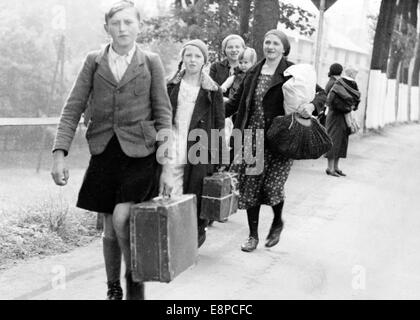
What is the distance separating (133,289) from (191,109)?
2.04m

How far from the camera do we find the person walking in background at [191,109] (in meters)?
5.68

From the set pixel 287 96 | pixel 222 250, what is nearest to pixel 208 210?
pixel 222 250

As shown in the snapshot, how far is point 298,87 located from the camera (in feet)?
19.2

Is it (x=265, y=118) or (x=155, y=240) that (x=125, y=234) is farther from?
(x=265, y=118)

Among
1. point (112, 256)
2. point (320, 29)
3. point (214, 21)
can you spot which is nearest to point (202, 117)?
point (112, 256)

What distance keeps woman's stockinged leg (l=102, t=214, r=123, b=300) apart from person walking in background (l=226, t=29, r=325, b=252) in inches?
84.9

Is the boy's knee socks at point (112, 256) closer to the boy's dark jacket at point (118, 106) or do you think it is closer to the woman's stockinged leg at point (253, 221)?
the boy's dark jacket at point (118, 106)

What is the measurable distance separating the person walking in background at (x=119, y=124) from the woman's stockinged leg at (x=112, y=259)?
0.06 meters

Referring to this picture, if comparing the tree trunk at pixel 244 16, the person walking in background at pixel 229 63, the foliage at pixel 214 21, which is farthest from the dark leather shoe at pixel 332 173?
the person walking in background at pixel 229 63

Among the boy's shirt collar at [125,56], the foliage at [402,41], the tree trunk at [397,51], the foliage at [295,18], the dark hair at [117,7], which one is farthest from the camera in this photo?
the tree trunk at [397,51]

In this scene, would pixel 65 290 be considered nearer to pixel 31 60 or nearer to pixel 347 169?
pixel 347 169

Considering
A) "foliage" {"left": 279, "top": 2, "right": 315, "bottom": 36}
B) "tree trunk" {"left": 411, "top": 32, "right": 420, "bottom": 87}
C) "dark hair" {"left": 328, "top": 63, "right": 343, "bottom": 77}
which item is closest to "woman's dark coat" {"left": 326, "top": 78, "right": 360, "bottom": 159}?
"dark hair" {"left": 328, "top": 63, "right": 343, "bottom": 77}

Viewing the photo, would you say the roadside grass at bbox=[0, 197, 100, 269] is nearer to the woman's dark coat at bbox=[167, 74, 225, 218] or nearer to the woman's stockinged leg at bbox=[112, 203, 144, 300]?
the woman's dark coat at bbox=[167, 74, 225, 218]
